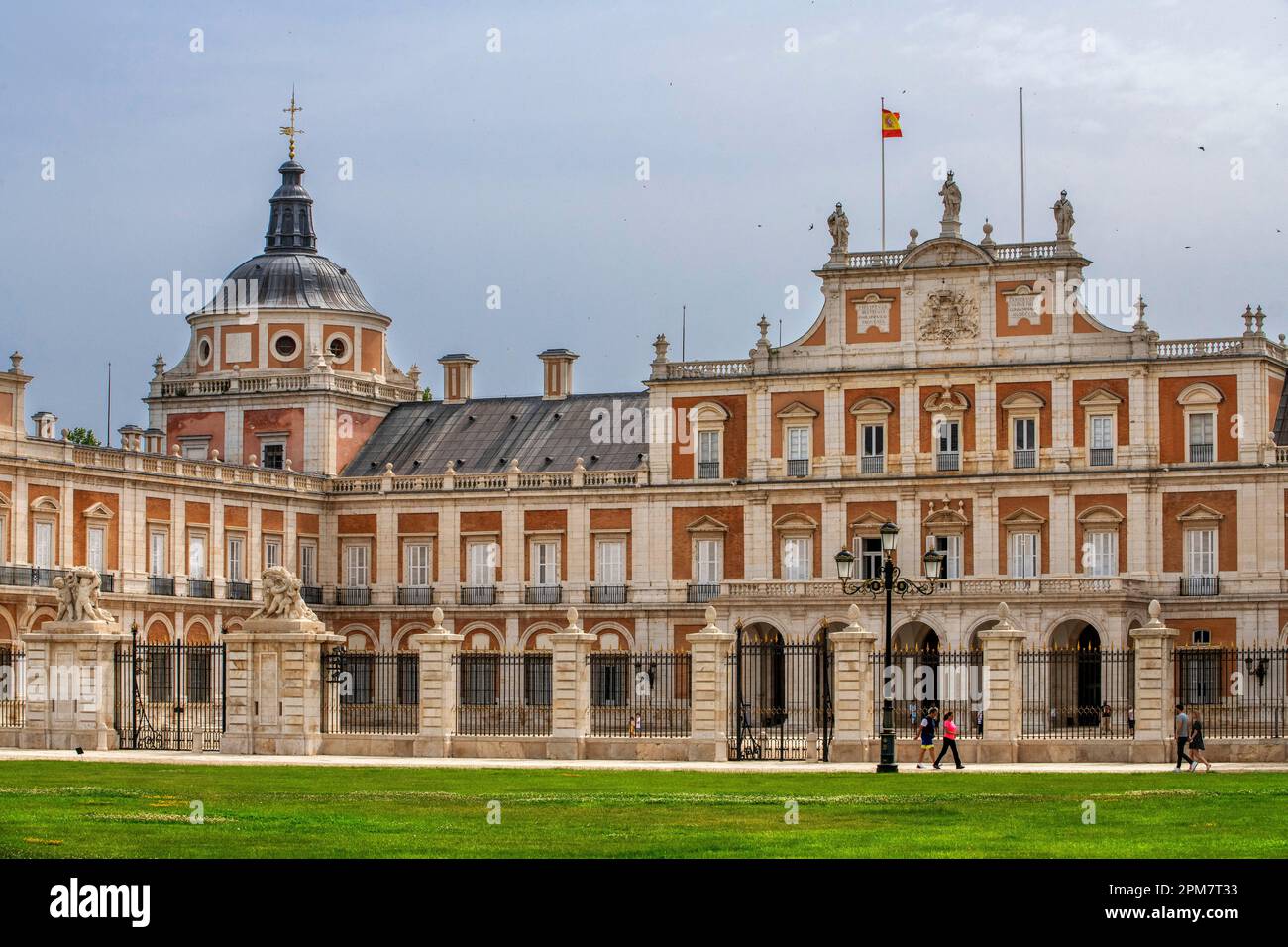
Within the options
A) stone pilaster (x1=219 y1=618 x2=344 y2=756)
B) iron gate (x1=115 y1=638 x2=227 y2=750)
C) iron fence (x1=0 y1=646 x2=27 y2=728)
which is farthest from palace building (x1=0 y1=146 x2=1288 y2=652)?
stone pilaster (x1=219 y1=618 x2=344 y2=756)

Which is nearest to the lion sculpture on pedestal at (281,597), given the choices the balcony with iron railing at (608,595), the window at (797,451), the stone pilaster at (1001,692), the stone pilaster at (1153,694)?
the stone pilaster at (1001,692)

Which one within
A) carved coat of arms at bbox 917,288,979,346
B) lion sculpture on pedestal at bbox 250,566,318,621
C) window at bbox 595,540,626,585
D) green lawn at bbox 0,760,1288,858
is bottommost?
green lawn at bbox 0,760,1288,858

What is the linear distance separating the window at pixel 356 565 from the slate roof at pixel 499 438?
115 inches

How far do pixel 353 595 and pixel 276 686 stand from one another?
3415 cm

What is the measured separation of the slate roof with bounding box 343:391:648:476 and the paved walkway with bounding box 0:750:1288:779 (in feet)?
113

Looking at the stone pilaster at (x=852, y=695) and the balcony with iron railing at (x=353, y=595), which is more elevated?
the balcony with iron railing at (x=353, y=595)

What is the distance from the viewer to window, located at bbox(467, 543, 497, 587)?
80.0 metres

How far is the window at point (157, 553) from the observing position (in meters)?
73.8

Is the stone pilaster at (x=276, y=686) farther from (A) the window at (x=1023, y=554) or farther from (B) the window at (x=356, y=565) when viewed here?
(B) the window at (x=356, y=565)

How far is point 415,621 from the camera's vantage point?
3159 inches

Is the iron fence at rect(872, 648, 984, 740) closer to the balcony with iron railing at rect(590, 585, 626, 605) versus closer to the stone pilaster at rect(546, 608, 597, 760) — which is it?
the balcony with iron railing at rect(590, 585, 626, 605)

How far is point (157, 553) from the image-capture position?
2921 inches
